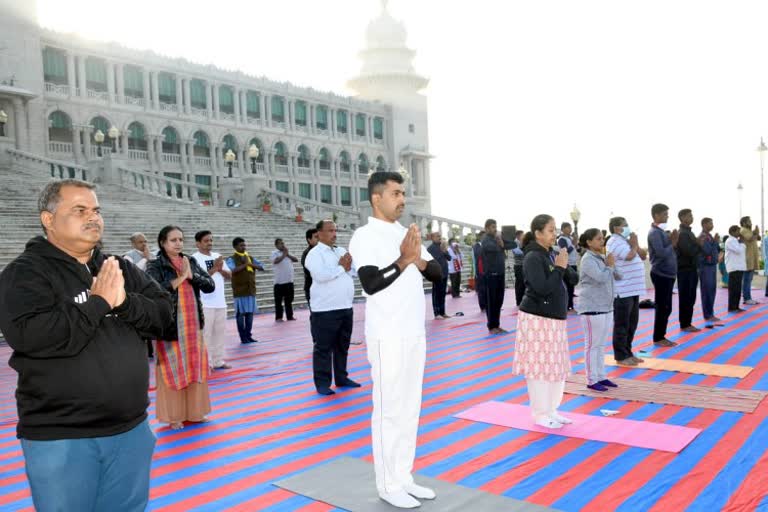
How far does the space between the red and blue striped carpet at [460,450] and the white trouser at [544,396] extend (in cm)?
26

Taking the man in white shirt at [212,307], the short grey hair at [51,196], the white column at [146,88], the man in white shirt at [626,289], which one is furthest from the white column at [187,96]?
the short grey hair at [51,196]

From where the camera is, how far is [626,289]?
7.71m

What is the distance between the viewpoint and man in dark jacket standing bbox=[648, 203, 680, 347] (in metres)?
8.92

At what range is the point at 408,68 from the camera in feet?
213

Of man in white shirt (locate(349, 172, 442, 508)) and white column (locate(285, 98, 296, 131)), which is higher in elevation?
white column (locate(285, 98, 296, 131))

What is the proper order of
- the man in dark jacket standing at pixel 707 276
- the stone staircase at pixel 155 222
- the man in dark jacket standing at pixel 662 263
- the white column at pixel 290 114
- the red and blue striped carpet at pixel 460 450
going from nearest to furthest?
the red and blue striped carpet at pixel 460 450 → the man in dark jacket standing at pixel 662 263 → the man in dark jacket standing at pixel 707 276 → the stone staircase at pixel 155 222 → the white column at pixel 290 114

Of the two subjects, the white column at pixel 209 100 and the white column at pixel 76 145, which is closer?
the white column at pixel 76 145

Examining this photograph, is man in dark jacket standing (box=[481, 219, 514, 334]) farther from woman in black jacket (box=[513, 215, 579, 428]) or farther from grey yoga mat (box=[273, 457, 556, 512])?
grey yoga mat (box=[273, 457, 556, 512])

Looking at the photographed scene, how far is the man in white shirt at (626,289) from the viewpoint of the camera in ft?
25.3

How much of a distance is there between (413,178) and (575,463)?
59.9 meters

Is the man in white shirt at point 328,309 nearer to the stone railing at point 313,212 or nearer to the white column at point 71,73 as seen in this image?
the stone railing at point 313,212

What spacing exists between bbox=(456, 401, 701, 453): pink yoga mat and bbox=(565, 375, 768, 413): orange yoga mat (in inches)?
29.4

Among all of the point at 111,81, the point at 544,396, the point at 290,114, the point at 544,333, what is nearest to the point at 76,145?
the point at 111,81

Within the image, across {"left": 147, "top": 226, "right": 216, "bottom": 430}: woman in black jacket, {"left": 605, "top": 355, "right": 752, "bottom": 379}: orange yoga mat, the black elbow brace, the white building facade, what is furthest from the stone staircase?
the black elbow brace
